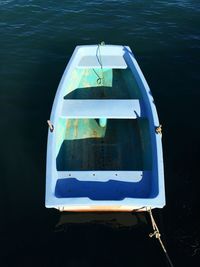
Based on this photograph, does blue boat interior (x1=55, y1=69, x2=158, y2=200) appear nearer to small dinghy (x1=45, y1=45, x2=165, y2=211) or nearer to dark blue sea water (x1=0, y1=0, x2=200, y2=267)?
small dinghy (x1=45, y1=45, x2=165, y2=211)

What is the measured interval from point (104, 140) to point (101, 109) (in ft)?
5.21

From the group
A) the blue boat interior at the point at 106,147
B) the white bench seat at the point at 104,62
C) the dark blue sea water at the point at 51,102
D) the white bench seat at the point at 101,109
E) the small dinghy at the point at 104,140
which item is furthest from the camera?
the white bench seat at the point at 104,62

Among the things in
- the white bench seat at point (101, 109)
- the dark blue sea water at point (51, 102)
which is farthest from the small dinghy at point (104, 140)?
the dark blue sea water at point (51, 102)

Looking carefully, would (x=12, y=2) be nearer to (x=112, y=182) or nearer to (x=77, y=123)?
(x=77, y=123)

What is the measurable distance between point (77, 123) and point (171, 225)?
198 inches

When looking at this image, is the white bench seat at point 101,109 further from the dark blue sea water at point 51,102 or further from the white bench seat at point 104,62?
the white bench seat at point 104,62

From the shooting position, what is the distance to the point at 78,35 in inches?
768

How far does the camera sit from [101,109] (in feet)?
36.3

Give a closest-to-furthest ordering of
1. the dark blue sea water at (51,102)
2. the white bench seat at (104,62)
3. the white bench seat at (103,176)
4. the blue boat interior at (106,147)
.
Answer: the blue boat interior at (106,147) < the white bench seat at (103,176) < the dark blue sea water at (51,102) < the white bench seat at (104,62)

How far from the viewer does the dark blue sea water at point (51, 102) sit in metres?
9.80

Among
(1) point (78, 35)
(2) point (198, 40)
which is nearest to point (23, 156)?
(1) point (78, 35)

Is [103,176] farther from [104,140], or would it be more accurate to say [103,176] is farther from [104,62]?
[104,62]

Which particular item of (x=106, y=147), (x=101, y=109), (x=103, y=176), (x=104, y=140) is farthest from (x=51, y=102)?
(x=103, y=176)

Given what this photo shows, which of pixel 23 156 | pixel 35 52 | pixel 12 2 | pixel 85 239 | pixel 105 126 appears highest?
pixel 12 2
